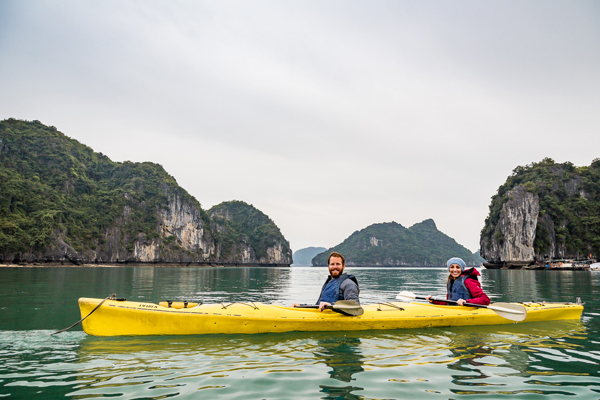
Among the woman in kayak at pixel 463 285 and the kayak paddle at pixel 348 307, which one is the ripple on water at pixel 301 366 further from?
the woman in kayak at pixel 463 285

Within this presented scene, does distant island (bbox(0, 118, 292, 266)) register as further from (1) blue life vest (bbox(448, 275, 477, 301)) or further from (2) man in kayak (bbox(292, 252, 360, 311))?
(1) blue life vest (bbox(448, 275, 477, 301))

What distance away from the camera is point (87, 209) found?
90750mm

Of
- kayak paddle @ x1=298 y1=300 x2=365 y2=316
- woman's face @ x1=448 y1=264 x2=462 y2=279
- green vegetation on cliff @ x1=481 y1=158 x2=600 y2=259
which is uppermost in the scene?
green vegetation on cliff @ x1=481 y1=158 x2=600 y2=259

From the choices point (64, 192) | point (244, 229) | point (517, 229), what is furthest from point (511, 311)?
point (244, 229)

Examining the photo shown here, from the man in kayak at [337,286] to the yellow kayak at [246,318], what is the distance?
0.27 m

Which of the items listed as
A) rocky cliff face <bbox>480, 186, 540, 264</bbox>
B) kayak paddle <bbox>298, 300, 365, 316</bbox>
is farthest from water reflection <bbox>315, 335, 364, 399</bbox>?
rocky cliff face <bbox>480, 186, 540, 264</bbox>

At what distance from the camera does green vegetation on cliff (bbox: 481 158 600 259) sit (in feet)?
238

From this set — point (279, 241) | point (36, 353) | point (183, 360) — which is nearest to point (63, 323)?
point (36, 353)

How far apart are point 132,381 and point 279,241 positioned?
6005 inches

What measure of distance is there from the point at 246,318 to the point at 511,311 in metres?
5.46

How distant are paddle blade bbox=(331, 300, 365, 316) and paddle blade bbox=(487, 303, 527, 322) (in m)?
3.13

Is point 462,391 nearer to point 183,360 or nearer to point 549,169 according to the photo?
point 183,360

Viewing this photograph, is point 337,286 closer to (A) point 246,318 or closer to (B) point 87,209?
(A) point 246,318

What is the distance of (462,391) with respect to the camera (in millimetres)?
4082
